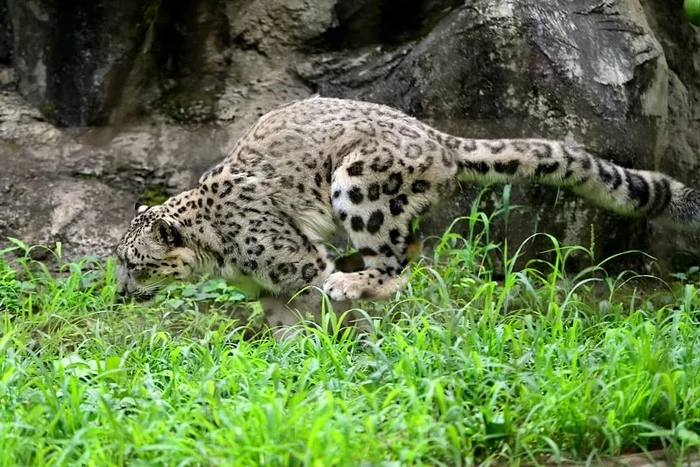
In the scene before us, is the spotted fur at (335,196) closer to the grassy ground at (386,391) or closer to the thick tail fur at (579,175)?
the thick tail fur at (579,175)

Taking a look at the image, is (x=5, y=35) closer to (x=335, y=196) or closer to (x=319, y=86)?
(x=319, y=86)

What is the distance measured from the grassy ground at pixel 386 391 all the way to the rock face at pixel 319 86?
1786 mm

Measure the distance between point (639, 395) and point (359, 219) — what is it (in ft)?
7.82

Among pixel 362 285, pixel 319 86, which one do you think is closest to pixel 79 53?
pixel 319 86

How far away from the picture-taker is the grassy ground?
4.14 metres

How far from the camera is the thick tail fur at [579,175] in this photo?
6.52 m

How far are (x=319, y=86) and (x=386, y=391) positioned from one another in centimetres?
425

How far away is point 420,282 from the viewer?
269 inches

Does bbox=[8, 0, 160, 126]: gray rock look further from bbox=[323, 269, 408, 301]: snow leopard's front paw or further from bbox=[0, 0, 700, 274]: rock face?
bbox=[323, 269, 408, 301]: snow leopard's front paw

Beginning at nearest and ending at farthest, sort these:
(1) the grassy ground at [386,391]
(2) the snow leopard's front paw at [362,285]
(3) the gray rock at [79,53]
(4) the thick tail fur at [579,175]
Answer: (1) the grassy ground at [386,391] < (2) the snow leopard's front paw at [362,285] < (4) the thick tail fur at [579,175] < (3) the gray rock at [79,53]

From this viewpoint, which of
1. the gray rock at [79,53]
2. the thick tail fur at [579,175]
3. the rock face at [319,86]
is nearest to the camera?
the thick tail fur at [579,175]

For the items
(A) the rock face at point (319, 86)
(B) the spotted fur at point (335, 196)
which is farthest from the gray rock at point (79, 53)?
(B) the spotted fur at point (335, 196)

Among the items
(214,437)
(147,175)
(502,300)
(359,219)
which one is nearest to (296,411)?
(214,437)

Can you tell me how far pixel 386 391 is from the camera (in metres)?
4.74
